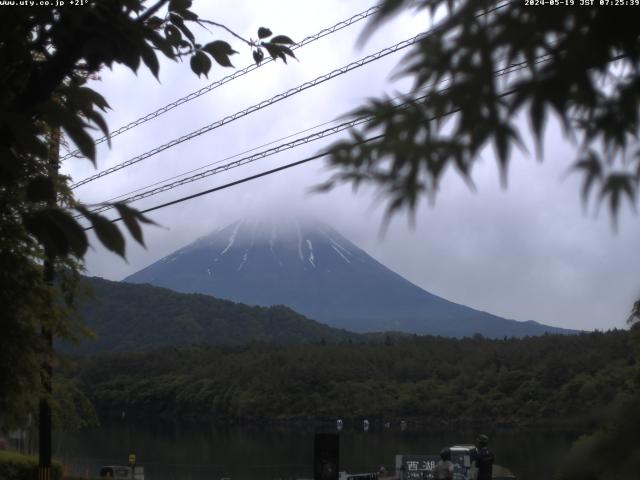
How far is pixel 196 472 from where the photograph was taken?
138 ft

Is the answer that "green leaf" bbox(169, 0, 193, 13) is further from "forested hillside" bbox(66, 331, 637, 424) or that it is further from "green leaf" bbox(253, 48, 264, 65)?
"forested hillside" bbox(66, 331, 637, 424)

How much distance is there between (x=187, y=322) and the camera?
132125mm

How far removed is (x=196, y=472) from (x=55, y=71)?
40410mm

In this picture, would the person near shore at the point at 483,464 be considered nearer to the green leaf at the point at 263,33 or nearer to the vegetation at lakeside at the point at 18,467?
the vegetation at lakeside at the point at 18,467

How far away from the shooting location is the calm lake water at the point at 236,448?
135ft

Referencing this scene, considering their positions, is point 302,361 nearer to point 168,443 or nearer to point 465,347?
point 465,347

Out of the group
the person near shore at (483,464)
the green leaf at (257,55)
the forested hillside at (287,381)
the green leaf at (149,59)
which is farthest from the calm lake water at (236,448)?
the green leaf at (149,59)

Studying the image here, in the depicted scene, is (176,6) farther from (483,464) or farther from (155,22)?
(483,464)

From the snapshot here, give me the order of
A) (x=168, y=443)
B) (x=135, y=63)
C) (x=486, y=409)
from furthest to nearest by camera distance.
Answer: (x=168, y=443), (x=486, y=409), (x=135, y=63)

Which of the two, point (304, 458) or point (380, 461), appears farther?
point (304, 458)

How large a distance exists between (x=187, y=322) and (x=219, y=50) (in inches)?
5113


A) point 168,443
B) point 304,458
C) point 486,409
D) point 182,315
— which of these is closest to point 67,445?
point 168,443

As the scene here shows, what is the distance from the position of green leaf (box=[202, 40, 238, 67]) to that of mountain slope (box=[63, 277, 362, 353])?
112 m

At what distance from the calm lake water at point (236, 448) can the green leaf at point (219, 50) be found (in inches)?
1075
